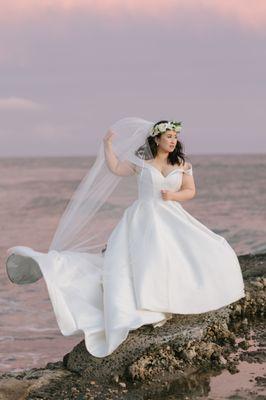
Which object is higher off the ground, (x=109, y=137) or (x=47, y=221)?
(x=109, y=137)

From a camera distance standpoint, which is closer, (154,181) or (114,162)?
(154,181)

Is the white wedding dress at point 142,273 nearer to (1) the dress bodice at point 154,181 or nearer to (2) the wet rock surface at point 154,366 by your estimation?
(1) the dress bodice at point 154,181

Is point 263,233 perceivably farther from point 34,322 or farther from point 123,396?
point 123,396

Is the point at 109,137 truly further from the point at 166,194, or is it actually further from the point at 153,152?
the point at 166,194

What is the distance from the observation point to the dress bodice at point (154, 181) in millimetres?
7273

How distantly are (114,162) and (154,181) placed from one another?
465 mm

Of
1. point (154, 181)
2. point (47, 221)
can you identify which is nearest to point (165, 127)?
point (154, 181)

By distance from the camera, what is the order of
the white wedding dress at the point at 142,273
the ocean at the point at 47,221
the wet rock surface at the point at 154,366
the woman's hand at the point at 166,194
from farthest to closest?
1. the ocean at the point at 47,221
2. the woman's hand at the point at 166,194
3. the white wedding dress at the point at 142,273
4. the wet rock surface at the point at 154,366

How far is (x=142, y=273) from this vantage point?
22.8ft

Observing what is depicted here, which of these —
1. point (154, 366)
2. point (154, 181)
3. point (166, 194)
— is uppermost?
point (154, 181)


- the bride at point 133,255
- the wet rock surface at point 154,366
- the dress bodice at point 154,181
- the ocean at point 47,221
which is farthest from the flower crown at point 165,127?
the wet rock surface at point 154,366

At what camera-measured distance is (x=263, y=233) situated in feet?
69.5

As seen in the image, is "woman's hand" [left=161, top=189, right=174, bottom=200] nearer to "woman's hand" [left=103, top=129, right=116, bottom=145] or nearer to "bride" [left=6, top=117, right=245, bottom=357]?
"bride" [left=6, top=117, right=245, bottom=357]

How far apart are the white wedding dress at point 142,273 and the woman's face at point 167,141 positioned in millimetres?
225
